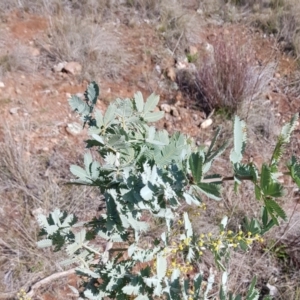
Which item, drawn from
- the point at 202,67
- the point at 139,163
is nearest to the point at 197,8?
the point at 202,67

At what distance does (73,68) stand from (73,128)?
550 millimetres

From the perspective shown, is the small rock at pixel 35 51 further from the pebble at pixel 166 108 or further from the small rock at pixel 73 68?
the pebble at pixel 166 108

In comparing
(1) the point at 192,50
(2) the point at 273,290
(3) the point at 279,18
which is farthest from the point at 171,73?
(2) the point at 273,290

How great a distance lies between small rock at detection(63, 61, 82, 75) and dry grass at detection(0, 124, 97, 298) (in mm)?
659

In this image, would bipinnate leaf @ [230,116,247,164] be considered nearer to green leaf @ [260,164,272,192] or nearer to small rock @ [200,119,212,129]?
green leaf @ [260,164,272,192]

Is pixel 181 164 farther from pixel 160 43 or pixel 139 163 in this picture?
pixel 160 43

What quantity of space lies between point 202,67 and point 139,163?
1.99 metres

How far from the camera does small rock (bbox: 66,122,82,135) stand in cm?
264

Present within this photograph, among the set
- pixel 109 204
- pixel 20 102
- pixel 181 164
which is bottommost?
pixel 20 102

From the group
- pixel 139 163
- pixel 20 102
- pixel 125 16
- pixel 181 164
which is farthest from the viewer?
pixel 125 16

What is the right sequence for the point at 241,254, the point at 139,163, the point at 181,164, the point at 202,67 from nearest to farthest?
the point at 181,164, the point at 139,163, the point at 241,254, the point at 202,67

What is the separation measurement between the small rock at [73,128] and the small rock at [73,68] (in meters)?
0.50

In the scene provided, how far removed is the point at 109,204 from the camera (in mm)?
1026

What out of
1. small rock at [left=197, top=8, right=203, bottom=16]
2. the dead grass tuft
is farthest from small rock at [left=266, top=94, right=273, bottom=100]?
small rock at [left=197, top=8, right=203, bottom=16]
